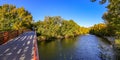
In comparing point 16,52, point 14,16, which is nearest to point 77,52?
point 16,52

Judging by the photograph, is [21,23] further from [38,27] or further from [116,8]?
[116,8]

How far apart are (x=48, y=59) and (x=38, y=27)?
44.0 meters

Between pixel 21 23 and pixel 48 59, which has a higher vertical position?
pixel 21 23

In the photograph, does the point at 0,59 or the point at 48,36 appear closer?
the point at 0,59

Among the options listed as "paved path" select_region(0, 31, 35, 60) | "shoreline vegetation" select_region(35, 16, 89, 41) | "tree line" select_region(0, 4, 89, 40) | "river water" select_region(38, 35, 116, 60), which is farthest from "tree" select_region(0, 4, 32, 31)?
"paved path" select_region(0, 31, 35, 60)

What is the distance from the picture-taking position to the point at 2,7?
200ft

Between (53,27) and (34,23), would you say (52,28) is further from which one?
(34,23)

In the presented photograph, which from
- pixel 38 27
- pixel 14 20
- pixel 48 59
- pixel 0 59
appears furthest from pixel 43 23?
pixel 0 59

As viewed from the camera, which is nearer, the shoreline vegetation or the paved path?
the paved path

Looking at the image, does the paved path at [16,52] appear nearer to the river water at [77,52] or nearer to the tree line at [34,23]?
the river water at [77,52]

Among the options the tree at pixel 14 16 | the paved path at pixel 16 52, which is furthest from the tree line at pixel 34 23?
the paved path at pixel 16 52

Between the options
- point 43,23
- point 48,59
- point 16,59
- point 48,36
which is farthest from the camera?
point 43,23

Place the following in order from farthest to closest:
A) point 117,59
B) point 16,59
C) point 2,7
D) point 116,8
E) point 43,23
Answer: point 43,23
point 2,7
point 117,59
point 116,8
point 16,59

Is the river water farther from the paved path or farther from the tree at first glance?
the tree
